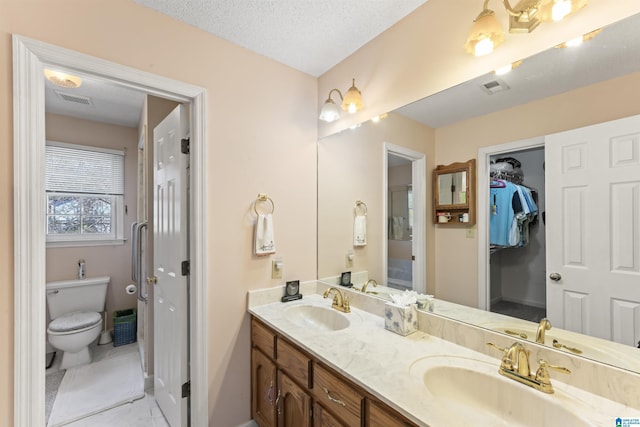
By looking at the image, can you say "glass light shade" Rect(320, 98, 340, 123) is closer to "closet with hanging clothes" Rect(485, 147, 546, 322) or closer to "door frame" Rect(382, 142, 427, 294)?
"door frame" Rect(382, 142, 427, 294)

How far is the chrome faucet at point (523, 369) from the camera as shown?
0.90m

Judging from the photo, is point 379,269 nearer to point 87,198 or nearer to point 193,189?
point 193,189

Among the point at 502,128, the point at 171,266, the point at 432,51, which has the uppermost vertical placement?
the point at 432,51

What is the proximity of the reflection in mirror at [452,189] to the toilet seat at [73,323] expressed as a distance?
3215mm

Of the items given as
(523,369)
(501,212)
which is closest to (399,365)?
(523,369)

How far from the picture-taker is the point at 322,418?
3.78 ft

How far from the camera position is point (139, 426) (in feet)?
6.09

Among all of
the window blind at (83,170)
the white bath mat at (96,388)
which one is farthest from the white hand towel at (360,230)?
the window blind at (83,170)

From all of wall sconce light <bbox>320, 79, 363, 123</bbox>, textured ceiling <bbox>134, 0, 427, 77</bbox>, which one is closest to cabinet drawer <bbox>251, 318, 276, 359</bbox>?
wall sconce light <bbox>320, 79, 363, 123</bbox>

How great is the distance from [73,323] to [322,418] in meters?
2.69

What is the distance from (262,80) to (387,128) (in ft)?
3.00

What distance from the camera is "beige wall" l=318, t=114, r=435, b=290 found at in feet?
5.60

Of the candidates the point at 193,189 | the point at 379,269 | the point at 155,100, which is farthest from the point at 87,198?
the point at 379,269

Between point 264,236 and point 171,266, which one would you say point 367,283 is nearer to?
point 264,236
